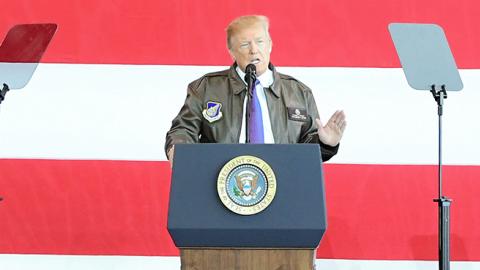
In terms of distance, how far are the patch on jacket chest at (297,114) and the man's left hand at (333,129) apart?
0.27m

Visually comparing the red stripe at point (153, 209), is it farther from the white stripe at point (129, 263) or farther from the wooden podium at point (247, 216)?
the wooden podium at point (247, 216)

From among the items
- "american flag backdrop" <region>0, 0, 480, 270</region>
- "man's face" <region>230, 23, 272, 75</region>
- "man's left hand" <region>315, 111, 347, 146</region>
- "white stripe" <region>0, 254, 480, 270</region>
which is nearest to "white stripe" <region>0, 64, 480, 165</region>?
"american flag backdrop" <region>0, 0, 480, 270</region>

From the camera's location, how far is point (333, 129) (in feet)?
6.48

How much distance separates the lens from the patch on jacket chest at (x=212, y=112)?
7.49 feet

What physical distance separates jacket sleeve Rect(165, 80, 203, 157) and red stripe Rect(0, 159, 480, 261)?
2.55 feet

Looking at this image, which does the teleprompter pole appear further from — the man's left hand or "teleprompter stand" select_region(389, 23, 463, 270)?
the man's left hand

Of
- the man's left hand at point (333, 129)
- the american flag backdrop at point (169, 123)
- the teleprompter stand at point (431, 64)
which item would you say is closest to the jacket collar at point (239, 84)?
the man's left hand at point (333, 129)

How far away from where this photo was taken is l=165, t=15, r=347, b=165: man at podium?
2.25 meters

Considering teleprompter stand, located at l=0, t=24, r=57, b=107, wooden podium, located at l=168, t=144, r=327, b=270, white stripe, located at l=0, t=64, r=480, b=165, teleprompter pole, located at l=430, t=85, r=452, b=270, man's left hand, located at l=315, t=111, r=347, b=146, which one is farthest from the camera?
white stripe, located at l=0, t=64, r=480, b=165

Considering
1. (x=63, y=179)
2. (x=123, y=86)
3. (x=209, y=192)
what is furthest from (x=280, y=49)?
(x=209, y=192)

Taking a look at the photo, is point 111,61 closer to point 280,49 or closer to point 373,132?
point 280,49

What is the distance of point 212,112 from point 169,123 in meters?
0.78

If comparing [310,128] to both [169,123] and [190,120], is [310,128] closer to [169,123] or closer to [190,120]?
[190,120]

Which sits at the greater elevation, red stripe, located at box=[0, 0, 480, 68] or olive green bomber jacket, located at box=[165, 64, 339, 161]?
red stripe, located at box=[0, 0, 480, 68]
